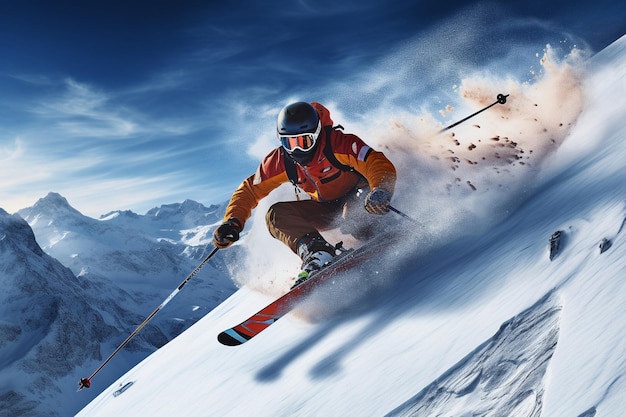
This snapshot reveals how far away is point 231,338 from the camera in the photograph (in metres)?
5.48

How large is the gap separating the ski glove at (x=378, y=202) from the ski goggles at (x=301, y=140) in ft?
3.85

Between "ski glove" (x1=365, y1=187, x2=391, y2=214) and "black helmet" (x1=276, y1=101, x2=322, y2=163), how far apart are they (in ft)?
3.91

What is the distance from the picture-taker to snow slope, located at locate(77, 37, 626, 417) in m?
2.37

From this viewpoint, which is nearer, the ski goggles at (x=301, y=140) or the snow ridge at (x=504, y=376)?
the snow ridge at (x=504, y=376)

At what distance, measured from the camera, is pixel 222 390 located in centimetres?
578

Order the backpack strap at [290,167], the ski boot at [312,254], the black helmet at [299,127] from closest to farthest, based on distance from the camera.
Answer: the ski boot at [312,254]
the black helmet at [299,127]
the backpack strap at [290,167]

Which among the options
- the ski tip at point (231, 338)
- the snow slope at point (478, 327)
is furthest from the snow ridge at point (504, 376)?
the ski tip at point (231, 338)

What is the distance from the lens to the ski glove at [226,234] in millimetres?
6617

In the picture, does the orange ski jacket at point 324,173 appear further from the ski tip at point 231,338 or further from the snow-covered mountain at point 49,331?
the snow-covered mountain at point 49,331

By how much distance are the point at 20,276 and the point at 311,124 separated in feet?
612

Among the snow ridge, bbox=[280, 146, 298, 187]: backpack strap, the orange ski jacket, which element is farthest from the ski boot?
the snow ridge

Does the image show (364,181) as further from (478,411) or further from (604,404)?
(604,404)

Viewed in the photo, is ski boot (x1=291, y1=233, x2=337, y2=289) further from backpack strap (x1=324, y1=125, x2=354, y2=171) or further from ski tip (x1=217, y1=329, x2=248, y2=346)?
backpack strap (x1=324, y1=125, x2=354, y2=171)

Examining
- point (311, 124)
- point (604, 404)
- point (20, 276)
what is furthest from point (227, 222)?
→ point (20, 276)
